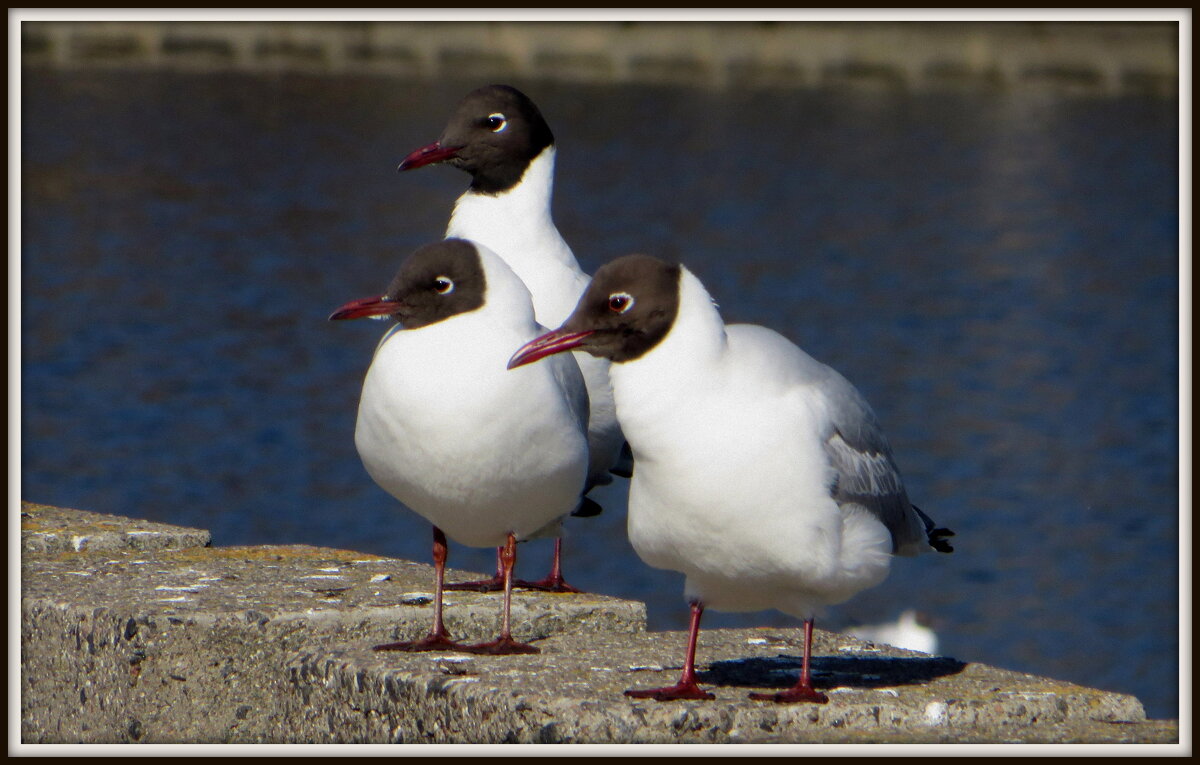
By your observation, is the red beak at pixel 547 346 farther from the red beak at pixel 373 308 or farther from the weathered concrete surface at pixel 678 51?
the weathered concrete surface at pixel 678 51

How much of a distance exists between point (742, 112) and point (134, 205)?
17.2m

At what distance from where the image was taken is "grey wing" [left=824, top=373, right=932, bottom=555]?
14.0 ft

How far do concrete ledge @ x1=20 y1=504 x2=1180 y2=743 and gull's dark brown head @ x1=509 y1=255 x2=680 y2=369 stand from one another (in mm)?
783

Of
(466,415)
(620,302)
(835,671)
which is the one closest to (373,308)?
(466,415)

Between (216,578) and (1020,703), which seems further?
(216,578)

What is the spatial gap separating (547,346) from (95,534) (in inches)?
69.9

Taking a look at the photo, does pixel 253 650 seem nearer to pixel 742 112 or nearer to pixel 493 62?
pixel 493 62

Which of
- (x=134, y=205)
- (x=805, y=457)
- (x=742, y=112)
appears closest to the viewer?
(x=805, y=457)

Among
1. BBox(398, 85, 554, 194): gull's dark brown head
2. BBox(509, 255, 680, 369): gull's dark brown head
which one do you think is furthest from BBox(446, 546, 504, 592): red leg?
BBox(398, 85, 554, 194): gull's dark brown head

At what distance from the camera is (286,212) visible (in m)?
27.2

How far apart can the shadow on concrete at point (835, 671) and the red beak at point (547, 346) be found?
894 millimetres

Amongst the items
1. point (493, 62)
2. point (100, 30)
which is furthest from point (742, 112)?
point (100, 30)

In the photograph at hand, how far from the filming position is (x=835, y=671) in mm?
4566

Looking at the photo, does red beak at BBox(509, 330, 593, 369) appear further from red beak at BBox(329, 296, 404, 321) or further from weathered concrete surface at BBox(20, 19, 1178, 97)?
weathered concrete surface at BBox(20, 19, 1178, 97)
